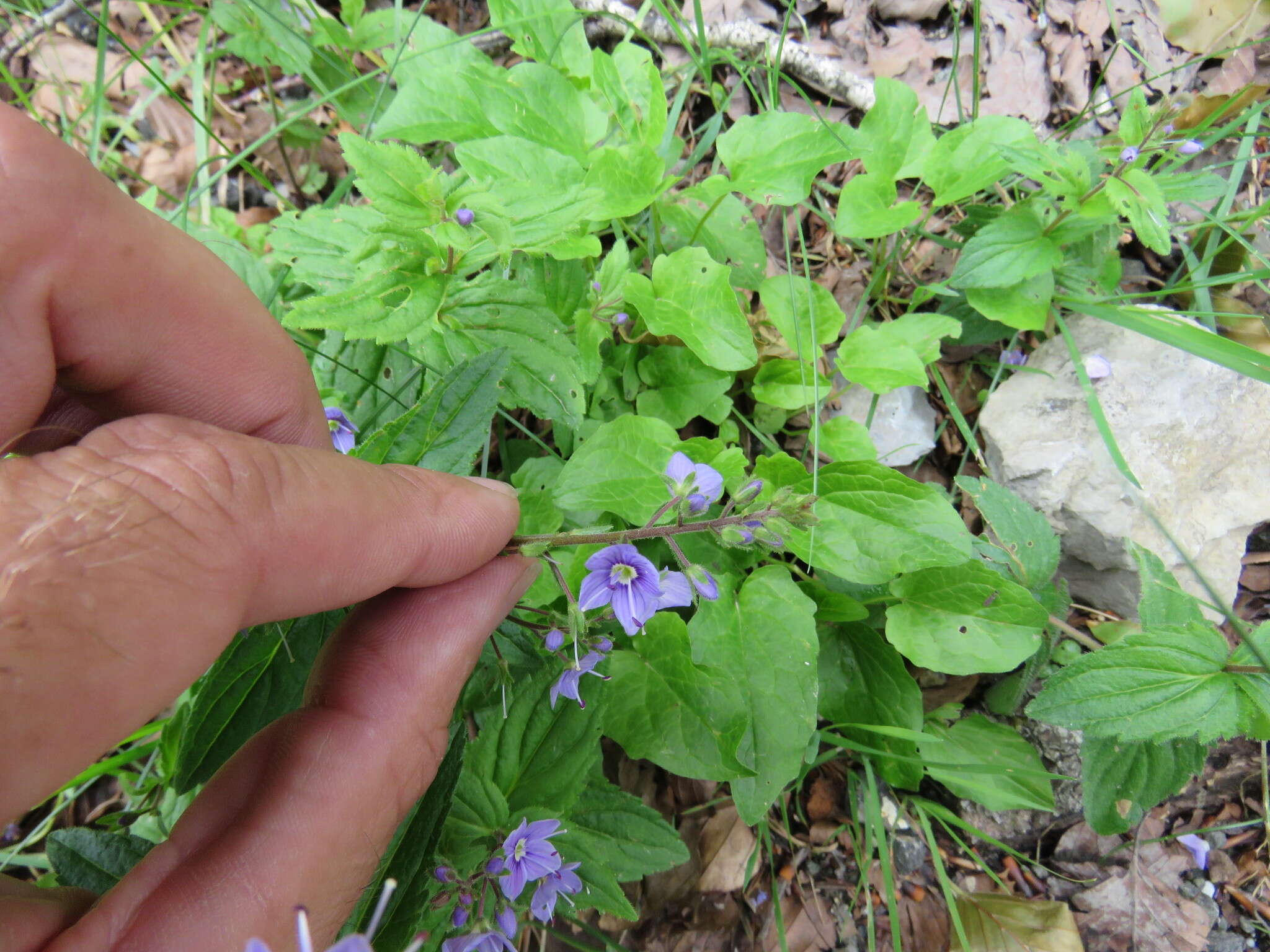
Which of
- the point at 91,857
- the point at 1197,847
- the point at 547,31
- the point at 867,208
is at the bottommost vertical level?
the point at 1197,847

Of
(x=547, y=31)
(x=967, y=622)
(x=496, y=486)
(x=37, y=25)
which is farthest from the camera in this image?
(x=37, y=25)

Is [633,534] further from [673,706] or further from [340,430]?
[340,430]

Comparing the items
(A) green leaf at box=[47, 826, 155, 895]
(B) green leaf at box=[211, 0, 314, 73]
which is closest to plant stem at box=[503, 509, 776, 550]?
(A) green leaf at box=[47, 826, 155, 895]

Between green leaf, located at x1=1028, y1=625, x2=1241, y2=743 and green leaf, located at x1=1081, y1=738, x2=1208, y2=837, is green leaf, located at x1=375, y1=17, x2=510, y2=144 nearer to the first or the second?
green leaf, located at x1=1028, y1=625, x2=1241, y2=743

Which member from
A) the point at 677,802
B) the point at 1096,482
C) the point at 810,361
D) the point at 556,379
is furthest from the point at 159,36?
the point at 1096,482

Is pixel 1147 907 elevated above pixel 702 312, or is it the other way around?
pixel 702 312

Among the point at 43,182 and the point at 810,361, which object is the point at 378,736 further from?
the point at 810,361

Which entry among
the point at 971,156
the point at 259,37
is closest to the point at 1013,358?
the point at 971,156
